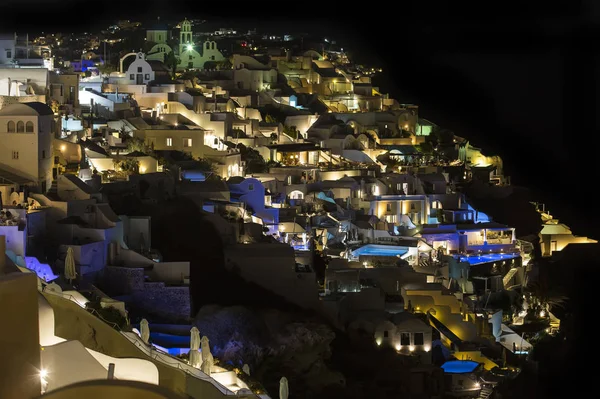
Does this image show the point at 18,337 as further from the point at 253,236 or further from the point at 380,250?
the point at 380,250

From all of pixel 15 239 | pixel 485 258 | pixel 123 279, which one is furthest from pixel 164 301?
pixel 485 258

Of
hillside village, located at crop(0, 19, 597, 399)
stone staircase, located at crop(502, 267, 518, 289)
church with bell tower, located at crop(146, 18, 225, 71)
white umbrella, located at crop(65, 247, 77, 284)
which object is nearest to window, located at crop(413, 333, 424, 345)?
hillside village, located at crop(0, 19, 597, 399)

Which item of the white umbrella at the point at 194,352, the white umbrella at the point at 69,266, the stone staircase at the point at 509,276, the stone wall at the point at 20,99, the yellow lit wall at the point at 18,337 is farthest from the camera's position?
the stone staircase at the point at 509,276

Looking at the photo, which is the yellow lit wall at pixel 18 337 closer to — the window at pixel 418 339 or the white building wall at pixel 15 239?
the white building wall at pixel 15 239

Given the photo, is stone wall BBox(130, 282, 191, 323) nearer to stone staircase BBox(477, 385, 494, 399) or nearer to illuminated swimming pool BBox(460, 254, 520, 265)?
stone staircase BBox(477, 385, 494, 399)

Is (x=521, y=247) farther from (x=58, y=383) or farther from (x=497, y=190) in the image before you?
(x=58, y=383)

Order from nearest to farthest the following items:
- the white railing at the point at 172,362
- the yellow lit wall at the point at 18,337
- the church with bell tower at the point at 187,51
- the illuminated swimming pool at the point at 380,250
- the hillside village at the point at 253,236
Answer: the yellow lit wall at the point at 18,337
the white railing at the point at 172,362
the hillside village at the point at 253,236
the illuminated swimming pool at the point at 380,250
the church with bell tower at the point at 187,51

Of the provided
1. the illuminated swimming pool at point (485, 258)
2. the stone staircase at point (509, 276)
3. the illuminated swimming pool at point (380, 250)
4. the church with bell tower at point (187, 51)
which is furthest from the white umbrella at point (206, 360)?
the church with bell tower at point (187, 51)
